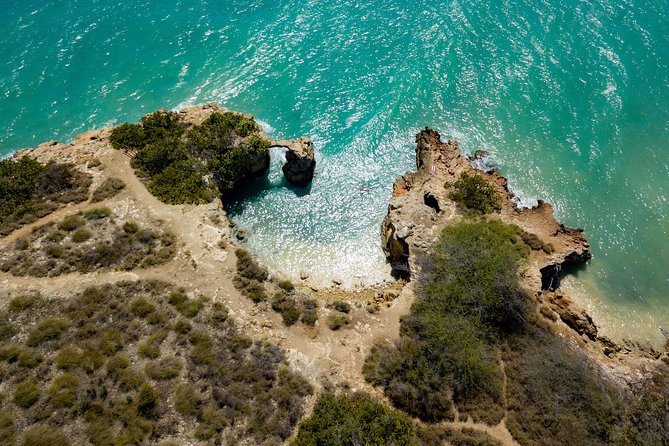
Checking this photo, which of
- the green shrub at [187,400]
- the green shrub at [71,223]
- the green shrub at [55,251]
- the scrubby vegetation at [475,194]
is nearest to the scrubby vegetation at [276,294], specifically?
the green shrub at [187,400]

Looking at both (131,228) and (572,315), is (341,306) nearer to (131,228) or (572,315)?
(572,315)

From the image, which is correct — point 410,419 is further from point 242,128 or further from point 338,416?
point 242,128

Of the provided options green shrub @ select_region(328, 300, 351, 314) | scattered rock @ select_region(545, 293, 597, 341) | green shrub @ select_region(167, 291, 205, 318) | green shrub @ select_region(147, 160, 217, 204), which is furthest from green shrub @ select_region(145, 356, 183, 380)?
scattered rock @ select_region(545, 293, 597, 341)

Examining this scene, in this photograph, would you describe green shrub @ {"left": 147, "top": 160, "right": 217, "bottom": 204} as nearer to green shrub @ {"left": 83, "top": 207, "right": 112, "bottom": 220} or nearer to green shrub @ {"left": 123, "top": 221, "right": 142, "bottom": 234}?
green shrub @ {"left": 123, "top": 221, "right": 142, "bottom": 234}

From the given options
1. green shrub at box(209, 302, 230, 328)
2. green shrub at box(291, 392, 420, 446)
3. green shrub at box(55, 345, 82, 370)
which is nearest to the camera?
green shrub at box(291, 392, 420, 446)

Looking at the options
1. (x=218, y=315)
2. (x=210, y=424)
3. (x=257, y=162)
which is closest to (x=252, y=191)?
(x=257, y=162)

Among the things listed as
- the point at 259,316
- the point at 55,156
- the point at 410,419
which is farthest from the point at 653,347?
the point at 55,156
